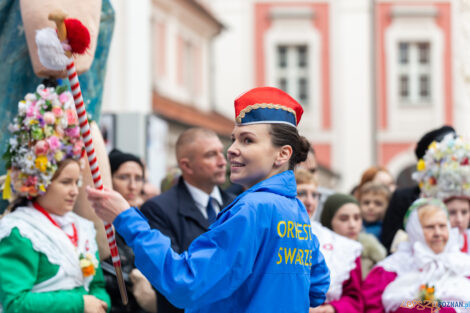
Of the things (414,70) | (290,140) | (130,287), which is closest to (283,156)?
(290,140)

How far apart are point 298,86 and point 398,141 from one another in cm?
435

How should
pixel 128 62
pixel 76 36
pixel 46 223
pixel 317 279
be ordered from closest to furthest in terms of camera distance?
1. pixel 76 36
2. pixel 317 279
3. pixel 46 223
4. pixel 128 62

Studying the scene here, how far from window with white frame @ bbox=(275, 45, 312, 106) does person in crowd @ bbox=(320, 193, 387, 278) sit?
99.6 ft

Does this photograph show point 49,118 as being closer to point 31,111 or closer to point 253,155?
point 31,111

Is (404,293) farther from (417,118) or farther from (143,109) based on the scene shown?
(417,118)

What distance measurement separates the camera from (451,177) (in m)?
6.62

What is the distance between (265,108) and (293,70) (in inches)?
1306

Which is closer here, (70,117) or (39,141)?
(39,141)

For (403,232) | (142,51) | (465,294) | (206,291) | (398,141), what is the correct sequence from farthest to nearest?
(398,141) → (142,51) → (403,232) → (465,294) → (206,291)

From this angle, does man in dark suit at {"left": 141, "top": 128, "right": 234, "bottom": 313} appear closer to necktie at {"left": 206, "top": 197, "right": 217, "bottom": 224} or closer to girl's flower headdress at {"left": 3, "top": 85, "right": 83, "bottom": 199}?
necktie at {"left": 206, "top": 197, "right": 217, "bottom": 224}

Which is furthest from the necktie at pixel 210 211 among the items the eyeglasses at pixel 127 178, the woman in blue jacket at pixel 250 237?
the woman in blue jacket at pixel 250 237

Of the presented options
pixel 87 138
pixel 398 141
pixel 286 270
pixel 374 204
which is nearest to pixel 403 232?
pixel 374 204

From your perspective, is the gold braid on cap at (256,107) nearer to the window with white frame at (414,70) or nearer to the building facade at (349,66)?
the building facade at (349,66)

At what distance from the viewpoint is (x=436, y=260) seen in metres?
5.86
